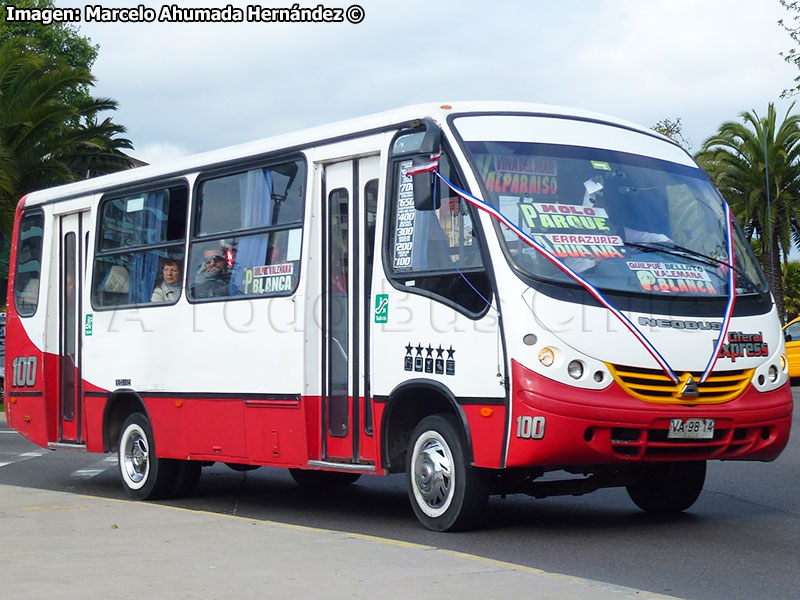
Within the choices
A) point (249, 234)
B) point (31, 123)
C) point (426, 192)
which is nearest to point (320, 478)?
point (249, 234)

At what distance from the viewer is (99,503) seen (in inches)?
435

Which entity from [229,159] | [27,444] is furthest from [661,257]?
[27,444]

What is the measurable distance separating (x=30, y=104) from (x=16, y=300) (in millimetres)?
15781

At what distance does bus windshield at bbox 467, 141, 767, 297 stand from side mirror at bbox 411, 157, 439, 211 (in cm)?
35

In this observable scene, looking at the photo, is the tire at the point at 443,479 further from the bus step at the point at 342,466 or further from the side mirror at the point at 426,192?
the side mirror at the point at 426,192

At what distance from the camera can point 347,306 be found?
10227mm

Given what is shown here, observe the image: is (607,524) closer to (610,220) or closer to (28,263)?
(610,220)

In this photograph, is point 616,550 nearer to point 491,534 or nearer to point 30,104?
point 491,534

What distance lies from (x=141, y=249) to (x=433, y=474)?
16.0ft

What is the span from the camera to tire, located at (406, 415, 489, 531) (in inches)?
352

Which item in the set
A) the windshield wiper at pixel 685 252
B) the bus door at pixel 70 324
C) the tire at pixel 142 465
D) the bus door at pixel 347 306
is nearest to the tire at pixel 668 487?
the windshield wiper at pixel 685 252

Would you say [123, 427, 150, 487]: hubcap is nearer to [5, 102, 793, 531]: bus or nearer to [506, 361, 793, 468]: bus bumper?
[5, 102, 793, 531]: bus

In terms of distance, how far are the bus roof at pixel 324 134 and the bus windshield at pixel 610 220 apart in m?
0.44

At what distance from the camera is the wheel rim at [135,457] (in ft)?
41.7
